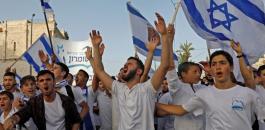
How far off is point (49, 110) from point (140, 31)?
17.0ft

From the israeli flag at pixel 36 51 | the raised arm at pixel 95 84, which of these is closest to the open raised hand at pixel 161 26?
the raised arm at pixel 95 84

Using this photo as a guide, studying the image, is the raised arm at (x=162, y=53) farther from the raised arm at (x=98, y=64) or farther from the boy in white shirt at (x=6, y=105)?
the boy in white shirt at (x=6, y=105)

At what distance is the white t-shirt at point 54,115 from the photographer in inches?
194

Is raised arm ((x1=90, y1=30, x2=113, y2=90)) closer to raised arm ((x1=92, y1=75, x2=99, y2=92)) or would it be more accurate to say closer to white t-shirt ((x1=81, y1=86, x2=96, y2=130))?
raised arm ((x1=92, y1=75, x2=99, y2=92))

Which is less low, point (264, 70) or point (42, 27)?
point (42, 27)

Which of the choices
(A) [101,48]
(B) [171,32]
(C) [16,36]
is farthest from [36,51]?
(C) [16,36]

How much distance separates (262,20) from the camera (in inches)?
265

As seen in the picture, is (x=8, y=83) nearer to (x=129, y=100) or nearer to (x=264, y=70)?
(x=129, y=100)

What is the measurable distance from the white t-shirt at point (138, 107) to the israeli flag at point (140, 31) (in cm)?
497

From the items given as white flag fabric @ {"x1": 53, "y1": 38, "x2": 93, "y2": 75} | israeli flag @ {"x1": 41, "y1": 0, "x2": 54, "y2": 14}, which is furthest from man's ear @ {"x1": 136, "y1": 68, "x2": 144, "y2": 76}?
white flag fabric @ {"x1": 53, "y1": 38, "x2": 93, "y2": 75}

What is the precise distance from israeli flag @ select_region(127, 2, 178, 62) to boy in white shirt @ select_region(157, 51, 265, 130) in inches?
209

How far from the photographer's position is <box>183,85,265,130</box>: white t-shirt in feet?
13.5

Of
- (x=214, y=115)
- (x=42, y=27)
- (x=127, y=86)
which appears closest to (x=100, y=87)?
(x=127, y=86)

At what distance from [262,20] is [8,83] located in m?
4.21
